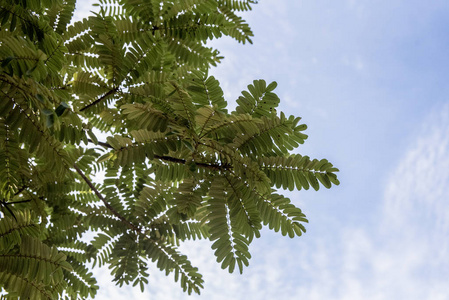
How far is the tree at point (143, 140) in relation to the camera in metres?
1.30

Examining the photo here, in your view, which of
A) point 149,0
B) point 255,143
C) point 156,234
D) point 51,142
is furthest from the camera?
point 156,234

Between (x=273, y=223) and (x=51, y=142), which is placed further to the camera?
(x=273, y=223)

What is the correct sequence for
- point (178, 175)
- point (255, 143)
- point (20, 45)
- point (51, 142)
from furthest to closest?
point (178, 175) → point (255, 143) → point (51, 142) → point (20, 45)

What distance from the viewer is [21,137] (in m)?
1.29

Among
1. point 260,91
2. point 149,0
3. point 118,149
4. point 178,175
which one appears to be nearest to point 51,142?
point 118,149

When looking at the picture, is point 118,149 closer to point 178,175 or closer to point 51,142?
point 51,142

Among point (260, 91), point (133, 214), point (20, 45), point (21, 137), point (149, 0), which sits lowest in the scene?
point (21, 137)

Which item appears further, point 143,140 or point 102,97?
point 102,97

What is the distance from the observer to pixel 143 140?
4.63 feet

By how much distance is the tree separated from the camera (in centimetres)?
130

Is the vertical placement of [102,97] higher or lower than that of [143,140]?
higher

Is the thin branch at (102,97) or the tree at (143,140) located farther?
the thin branch at (102,97)

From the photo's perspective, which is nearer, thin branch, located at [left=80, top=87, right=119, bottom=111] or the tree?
the tree

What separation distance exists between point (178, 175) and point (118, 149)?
417 millimetres
